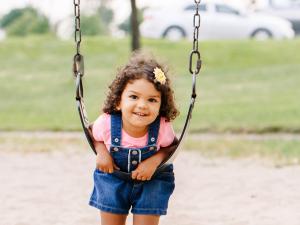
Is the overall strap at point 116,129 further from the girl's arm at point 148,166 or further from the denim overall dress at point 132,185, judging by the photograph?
the girl's arm at point 148,166

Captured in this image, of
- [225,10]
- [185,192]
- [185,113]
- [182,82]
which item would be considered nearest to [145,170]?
[185,192]

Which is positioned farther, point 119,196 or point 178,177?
point 178,177

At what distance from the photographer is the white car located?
71.8 feet

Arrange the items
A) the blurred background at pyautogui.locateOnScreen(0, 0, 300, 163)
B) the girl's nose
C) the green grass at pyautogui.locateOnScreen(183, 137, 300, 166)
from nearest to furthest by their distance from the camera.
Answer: the girl's nose < the green grass at pyautogui.locateOnScreen(183, 137, 300, 166) < the blurred background at pyautogui.locateOnScreen(0, 0, 300, 163)

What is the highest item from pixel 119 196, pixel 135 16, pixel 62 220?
pixel 135 16

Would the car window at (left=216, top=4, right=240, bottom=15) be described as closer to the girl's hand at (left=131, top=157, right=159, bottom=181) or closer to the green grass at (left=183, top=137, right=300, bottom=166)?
the green grass at (left=183, top=137, right=300, bottom=166)

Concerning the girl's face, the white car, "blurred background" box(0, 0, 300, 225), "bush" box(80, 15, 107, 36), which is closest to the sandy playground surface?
"blurred background" box(0, 0, 300, 225)

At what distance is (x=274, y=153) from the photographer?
880 cm

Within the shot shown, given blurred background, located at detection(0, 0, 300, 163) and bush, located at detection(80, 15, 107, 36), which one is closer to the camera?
blurred background, located at detection(0, 0, 300, 163)

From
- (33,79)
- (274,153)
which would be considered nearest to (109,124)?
(274,153)

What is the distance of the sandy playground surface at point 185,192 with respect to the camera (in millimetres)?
5512

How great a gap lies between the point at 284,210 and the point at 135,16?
23.9ft

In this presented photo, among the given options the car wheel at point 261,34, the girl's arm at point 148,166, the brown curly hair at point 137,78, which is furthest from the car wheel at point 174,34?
the girl's arm at point 148,166

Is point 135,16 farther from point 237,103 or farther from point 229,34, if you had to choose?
point 229,34
